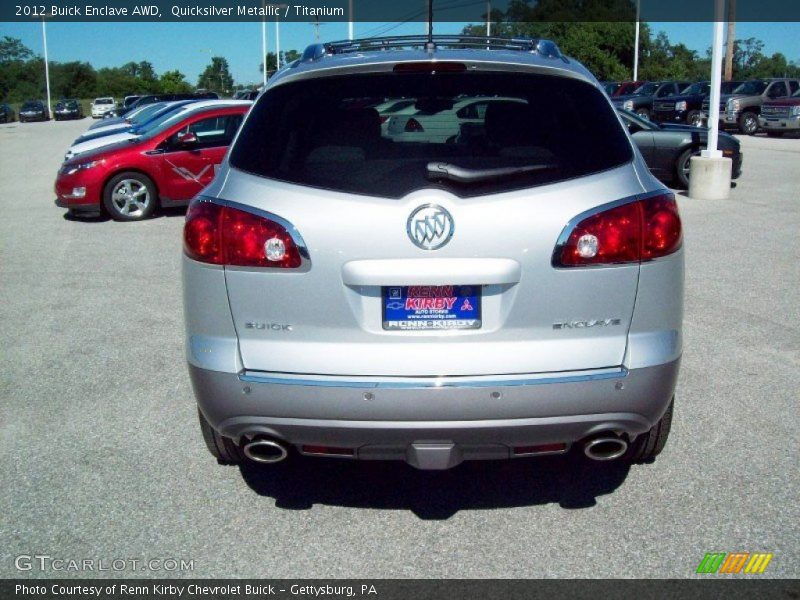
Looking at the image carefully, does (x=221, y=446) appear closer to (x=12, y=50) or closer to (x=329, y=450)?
(x=329, y=450)

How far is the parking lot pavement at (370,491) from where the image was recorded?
3.47 meters

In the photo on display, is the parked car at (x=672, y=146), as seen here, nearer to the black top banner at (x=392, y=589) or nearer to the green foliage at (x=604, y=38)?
the black top banner at (x=392, y=589)

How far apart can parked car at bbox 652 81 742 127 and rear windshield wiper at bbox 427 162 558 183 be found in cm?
3062

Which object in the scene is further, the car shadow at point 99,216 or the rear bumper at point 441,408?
the car shadow at point 99,216

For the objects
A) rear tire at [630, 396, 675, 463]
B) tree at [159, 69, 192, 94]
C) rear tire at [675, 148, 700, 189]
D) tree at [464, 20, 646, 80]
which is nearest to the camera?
rear tire at [630, 396, 675, 463]

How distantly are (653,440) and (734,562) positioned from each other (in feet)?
2.11

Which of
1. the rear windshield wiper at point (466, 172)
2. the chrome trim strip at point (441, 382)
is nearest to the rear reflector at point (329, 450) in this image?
the chrome trim strip at point (441, 382)

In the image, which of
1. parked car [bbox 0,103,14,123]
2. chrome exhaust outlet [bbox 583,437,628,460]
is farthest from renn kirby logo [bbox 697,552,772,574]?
parked car [bbox 0,103,14,123]

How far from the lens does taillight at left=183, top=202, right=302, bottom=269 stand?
320 centimetres

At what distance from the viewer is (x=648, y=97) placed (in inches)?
1394

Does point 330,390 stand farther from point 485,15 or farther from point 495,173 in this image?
point 485,15

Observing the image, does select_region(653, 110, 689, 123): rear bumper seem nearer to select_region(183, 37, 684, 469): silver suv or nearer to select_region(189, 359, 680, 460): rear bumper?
select_region(183, 37, 684, 469): silver suv

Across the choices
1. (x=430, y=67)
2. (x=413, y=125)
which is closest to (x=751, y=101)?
(x=413, y=125)

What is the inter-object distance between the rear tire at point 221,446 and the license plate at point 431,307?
1.08 m
